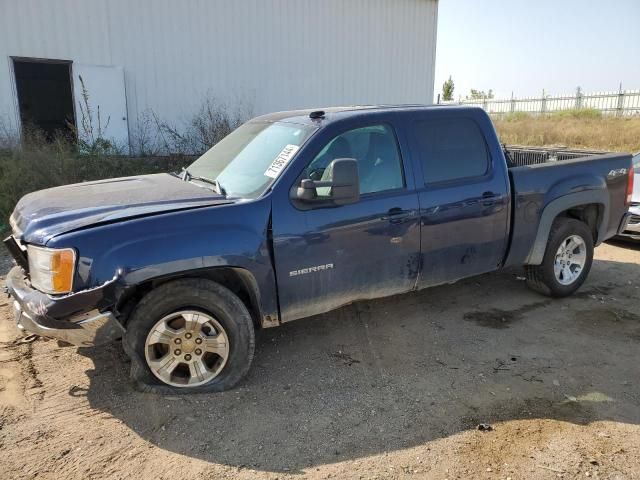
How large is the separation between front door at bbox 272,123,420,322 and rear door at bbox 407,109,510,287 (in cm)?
17

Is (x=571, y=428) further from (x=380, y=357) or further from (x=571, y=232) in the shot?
(x=571, y=232)

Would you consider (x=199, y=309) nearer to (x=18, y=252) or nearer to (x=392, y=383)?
(x=18, y=252)

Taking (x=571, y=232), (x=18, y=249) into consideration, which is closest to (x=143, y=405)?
(x=18, y=249)

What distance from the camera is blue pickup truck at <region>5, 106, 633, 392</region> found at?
299 cm

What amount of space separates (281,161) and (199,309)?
1198mm

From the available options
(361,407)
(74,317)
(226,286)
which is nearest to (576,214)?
(361,407)

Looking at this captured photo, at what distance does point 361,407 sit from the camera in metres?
3.25

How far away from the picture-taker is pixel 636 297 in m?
5.25

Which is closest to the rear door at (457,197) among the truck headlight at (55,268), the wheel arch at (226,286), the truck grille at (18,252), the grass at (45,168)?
the wheel arch at (226,286)

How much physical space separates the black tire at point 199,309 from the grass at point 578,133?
16064 mm

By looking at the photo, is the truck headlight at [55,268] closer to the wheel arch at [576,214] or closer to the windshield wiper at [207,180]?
the windshield wiper at [207,180]

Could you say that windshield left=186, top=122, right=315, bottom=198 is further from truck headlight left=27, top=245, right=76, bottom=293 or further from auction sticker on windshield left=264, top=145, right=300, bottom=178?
truck headlight left=27, top=245, right=76, bottom=293

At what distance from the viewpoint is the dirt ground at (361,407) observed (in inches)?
107

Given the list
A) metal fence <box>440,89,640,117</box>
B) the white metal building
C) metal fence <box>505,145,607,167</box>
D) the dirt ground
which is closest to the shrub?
the white metal building
